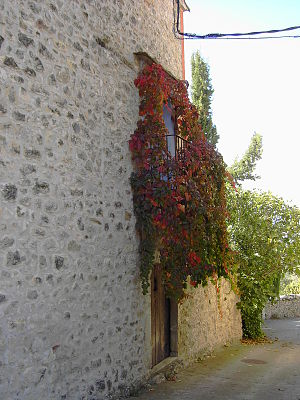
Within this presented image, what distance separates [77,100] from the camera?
5.33m

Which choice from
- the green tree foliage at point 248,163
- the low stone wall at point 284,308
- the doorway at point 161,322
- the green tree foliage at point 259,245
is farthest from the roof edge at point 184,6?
the green tree foliage at point 248,163

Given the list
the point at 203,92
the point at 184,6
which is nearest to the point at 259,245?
the point at 184,6

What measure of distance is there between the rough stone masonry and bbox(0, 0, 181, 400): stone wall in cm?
1

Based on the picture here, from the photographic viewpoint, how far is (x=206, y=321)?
9391mm

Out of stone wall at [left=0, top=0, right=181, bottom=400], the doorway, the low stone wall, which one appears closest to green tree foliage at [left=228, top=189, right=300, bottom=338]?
the doorway

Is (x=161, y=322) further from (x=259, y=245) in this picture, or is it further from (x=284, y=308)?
(x=284, y=308)

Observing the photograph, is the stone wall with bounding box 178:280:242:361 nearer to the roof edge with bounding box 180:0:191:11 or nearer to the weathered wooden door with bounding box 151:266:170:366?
the weathered wooden door with bounding box 151:266:170:366

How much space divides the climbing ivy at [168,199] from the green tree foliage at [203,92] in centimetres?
1366

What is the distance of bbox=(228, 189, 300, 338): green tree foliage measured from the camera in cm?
1230

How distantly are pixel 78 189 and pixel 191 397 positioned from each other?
3145mm

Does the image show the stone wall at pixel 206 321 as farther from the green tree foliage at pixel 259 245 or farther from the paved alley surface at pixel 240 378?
the green tree foliage at pixel 259 245

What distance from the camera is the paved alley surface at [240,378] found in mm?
6102

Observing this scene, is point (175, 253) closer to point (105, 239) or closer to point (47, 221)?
point (105, 239)

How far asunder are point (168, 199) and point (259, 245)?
22.8ft
